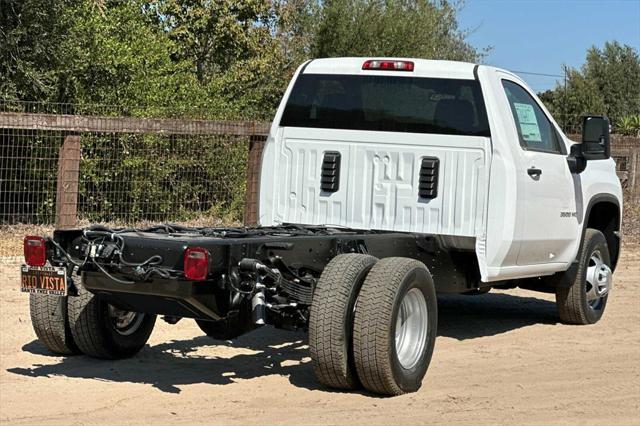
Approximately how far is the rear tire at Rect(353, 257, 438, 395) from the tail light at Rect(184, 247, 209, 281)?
100 cm

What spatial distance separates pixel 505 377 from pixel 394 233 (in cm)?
128

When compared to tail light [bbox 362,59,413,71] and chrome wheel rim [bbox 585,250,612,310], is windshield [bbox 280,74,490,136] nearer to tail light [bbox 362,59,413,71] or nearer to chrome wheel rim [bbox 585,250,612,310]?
tail light [bbox 362,59,413,71]

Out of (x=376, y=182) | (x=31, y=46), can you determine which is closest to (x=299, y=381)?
(x=376, y=182)

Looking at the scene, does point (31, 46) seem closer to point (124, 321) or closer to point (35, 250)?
point (124, 321)

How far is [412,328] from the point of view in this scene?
717 centimetres

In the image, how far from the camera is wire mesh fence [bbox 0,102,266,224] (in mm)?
14133

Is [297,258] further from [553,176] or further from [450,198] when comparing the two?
[553,176]

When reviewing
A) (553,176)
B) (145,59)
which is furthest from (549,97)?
(553,176)

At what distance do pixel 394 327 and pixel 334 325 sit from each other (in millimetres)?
388

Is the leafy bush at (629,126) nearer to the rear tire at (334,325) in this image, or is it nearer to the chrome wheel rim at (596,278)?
the chrome wheel rim at (596,278)

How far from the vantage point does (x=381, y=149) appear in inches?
337

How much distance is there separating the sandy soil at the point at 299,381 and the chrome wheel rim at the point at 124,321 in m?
0.22

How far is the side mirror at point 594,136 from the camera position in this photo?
29.5 ft

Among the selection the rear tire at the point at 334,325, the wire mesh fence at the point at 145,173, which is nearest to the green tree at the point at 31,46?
the wire mesh fence at the point at 145,173
